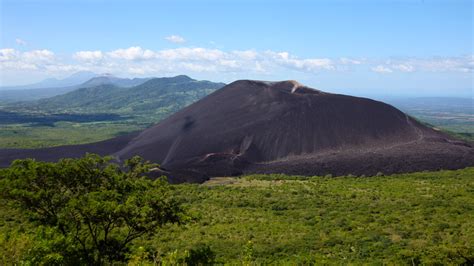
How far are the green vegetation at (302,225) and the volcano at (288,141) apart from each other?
6710 millimetres

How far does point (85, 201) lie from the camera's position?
16234 mm

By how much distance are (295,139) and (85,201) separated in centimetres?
4656

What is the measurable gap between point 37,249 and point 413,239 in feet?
67.9

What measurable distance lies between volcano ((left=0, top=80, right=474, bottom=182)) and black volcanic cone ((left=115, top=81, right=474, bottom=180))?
0.13 metres

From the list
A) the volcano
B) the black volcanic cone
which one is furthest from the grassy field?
the black volcanic cone

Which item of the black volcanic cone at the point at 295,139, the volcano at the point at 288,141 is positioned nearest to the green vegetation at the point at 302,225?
the volcano at the point at 288,141

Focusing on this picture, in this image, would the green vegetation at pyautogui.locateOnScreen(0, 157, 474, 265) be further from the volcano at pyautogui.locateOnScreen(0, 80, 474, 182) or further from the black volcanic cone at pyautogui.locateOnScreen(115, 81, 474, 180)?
the black volcanic cone at pyautogui.locateOnScreen(115, 81, 474, 180)

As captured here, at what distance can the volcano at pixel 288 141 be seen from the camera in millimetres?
53531

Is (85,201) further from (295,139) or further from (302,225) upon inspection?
(295,139)

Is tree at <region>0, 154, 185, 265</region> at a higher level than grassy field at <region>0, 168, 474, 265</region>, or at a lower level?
higher

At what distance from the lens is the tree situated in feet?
52.5

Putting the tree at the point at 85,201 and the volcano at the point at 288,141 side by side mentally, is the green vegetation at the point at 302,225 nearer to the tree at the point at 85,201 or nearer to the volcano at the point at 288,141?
the tree at the point at 85,201

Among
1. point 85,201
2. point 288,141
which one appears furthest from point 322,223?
point 288,141

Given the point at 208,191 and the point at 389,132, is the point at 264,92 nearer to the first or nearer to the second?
the point at 389,132
